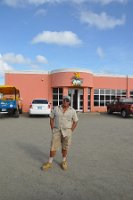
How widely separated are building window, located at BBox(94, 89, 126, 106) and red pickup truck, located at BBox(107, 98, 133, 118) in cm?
452

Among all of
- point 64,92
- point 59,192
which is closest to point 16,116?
point 64,92

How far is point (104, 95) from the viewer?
33.5 meters

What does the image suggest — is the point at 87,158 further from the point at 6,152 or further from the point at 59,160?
the point at 6,152

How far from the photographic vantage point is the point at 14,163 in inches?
298

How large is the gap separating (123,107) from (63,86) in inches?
305

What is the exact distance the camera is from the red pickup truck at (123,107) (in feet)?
79.2

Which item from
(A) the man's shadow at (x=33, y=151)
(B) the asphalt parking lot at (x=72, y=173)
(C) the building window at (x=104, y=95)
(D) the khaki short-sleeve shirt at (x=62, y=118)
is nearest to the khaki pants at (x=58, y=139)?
(D) the khaki short-sleeve shirt at (x=62, y=118)

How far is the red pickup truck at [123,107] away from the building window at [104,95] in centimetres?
452

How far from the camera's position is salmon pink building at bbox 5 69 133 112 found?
100 feet

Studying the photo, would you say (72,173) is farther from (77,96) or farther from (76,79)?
(77,96)

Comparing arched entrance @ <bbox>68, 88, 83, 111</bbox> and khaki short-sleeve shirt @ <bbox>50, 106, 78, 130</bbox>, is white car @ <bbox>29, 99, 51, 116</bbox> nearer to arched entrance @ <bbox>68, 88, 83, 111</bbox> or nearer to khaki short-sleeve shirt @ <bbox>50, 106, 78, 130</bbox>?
arched entrance @ <bbox>68, 88, 83, 111</bbox>

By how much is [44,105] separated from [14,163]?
1553 cm

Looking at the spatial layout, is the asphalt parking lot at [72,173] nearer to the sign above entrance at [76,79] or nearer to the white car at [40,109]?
the white car at [40,109]

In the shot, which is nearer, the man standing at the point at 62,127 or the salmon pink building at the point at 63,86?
the man standing at the point at 62,127
